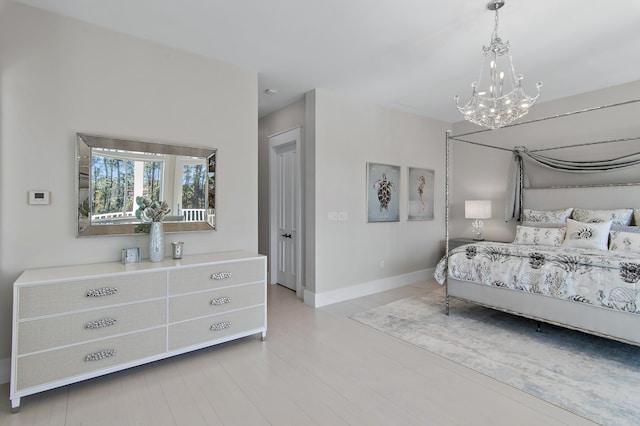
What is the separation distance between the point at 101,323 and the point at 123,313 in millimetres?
141

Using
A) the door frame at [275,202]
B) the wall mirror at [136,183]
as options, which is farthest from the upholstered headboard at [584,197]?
the wall mirror at [136,183]

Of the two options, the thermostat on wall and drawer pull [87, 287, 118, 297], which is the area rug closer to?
drawer pull [87, 287, 118, 297]

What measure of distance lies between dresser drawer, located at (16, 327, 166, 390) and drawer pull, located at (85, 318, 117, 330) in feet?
0.35

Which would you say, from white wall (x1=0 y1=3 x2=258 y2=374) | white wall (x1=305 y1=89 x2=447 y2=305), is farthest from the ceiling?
white wall (x1=305 y1=89 x2=447 y2=305)

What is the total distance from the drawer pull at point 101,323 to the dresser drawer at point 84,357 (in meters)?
0.11

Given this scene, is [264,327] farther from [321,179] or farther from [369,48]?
[369,48]

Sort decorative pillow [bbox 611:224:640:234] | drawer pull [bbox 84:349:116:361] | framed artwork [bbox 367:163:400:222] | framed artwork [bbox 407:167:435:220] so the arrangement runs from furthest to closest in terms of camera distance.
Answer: framed artwork [bbox 407:167:435:220] < framed artwork [bbox 367:163:400:222] < decorative pillow [bbox 611:224:640:234] < drawer pull [bbox 84:349:116:361]

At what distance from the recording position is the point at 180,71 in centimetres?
306

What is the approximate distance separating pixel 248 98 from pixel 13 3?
6.23 ft

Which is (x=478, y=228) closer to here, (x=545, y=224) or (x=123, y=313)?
(x=545, y=224)

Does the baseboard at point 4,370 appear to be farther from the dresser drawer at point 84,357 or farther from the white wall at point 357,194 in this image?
the white wall at point 357,194

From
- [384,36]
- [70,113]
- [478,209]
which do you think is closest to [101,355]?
[70,113]

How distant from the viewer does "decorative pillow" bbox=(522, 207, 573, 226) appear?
419 centimetres

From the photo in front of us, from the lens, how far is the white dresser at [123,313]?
203cm
